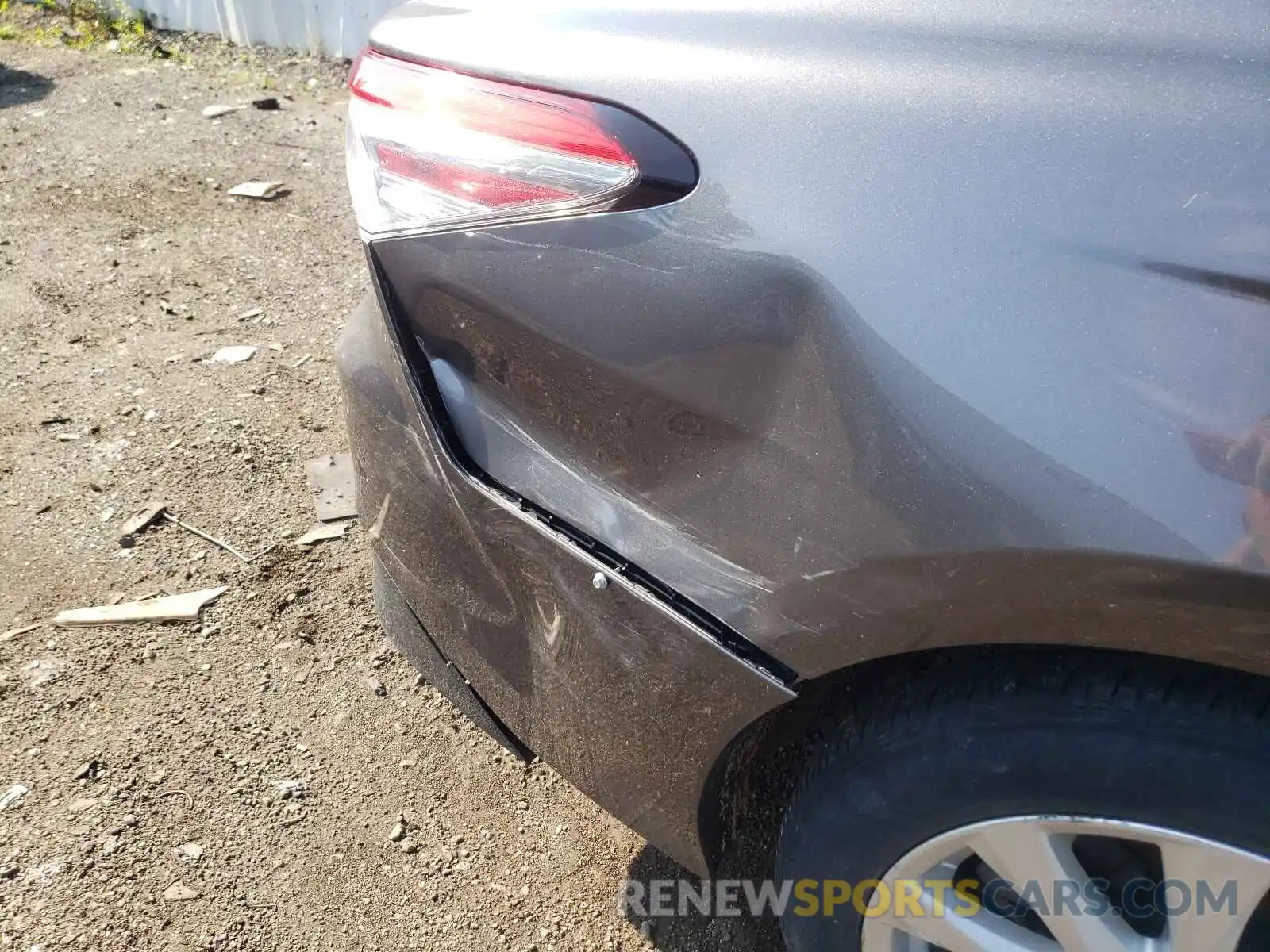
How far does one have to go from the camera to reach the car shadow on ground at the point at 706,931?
1.98m

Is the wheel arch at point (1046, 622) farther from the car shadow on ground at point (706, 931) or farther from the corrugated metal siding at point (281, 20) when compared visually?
the corrugated metal siding at point (281, 20)

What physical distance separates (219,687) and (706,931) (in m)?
1.25

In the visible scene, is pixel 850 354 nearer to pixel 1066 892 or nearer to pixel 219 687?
pixel 1066 892

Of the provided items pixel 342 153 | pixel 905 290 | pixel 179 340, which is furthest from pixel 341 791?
pixel 342 153

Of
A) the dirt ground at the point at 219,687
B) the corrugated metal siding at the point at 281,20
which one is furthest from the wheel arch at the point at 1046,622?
the corrugated metal siding at the point at 281,20

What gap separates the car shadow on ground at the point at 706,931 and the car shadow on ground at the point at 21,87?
20.1ft

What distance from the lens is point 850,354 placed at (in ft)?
3.82

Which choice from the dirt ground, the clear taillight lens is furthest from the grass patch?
the clear taillight lens

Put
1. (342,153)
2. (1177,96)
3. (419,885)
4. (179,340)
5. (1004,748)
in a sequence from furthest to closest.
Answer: (342,153)
(179,340)
(419,885)
(1004,748)
(1177,96)

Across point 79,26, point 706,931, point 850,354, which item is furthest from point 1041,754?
point 79,26

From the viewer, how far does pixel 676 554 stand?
1384 millimetres

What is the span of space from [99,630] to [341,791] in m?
0.84

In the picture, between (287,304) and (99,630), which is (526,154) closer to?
(99,630)

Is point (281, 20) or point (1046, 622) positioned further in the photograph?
point (281, 20)
